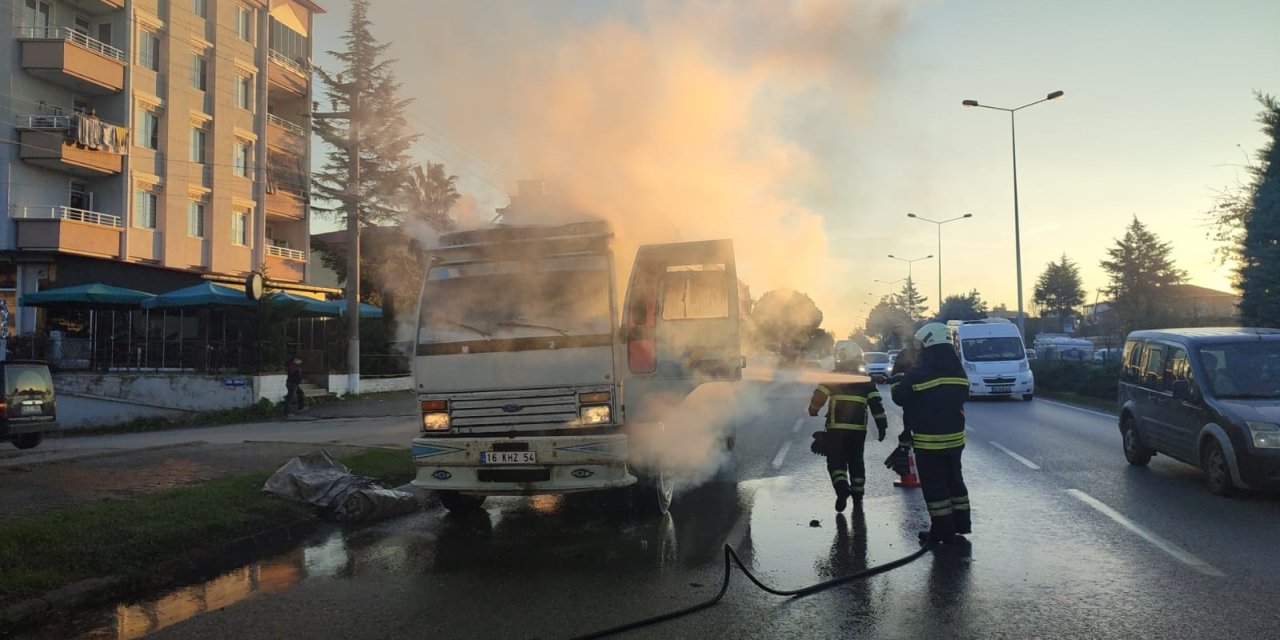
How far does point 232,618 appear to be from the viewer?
16.8 feet

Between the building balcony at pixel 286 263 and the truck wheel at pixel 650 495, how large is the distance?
28.4 meters

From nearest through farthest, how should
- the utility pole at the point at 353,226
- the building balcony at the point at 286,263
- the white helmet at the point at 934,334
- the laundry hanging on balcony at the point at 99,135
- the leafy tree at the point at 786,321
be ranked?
the white helmet at the point at 934,334, the leafy tree at the point at 786,321, the utility pole at the point at 353,226, the laundry hanging on balcony at the point at 99,135, the building balcony at the point at 286,263

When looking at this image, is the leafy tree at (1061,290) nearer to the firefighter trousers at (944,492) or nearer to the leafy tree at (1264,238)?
the leafy tree at (1264,238)

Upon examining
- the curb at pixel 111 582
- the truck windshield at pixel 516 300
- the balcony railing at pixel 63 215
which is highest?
the balcony railing at pixel 63 215

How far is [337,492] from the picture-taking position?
8391mm

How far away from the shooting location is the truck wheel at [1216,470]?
Result: 847 centimetres

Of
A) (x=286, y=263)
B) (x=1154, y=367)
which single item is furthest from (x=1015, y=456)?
(x=286, y=263)

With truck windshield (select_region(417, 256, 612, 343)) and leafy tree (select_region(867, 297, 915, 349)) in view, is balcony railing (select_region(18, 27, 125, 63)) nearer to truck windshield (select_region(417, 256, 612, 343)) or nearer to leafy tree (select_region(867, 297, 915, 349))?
truck windshield (select_region(417, 256, 612, 343))

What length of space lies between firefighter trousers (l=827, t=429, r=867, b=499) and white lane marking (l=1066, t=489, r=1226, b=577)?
2307mm

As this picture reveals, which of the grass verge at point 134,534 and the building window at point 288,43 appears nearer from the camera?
the grass verge at point 134,534

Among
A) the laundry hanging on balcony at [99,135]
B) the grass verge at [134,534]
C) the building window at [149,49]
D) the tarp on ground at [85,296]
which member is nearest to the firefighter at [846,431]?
the grass verge at [134,534]

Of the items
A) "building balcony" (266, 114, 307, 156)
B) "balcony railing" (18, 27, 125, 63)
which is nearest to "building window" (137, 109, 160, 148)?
"balcony railing" (18, 27, 125, 63)

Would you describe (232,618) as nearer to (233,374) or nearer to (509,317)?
(509,317)

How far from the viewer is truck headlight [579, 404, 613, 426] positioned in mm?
7082
